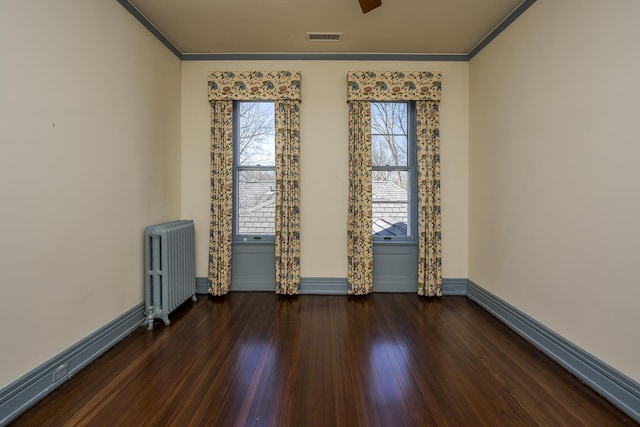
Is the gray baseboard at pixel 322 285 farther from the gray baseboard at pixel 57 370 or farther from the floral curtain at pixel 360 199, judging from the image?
the gray baseboard at pixel 57 370

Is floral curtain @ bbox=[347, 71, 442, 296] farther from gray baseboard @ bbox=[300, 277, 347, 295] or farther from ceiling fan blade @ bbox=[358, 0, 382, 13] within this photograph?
ceiling fan blade @ bbox=[358, 0, 382, 13]

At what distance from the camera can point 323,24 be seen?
3.05 meters

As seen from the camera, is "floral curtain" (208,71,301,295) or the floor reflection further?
"floral curtain" (208,71,301,295)

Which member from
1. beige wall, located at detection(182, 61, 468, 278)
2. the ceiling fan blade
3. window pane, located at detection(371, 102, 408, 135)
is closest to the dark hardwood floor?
beige wall, located at detection(182, 61, 468, 278)

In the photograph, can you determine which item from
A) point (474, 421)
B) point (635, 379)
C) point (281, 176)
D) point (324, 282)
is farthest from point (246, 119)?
point (635, 379)

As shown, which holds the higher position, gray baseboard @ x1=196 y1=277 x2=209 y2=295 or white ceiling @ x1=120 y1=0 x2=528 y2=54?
white ceiling @ x1=120 y1=0 x2=528 y2=54

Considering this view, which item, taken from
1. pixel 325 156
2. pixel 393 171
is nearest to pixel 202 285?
pixel 325 156

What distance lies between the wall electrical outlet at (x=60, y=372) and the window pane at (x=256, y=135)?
2635mm

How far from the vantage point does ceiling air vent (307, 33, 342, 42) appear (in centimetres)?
324

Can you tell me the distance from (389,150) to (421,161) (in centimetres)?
44

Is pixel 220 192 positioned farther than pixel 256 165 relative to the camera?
No

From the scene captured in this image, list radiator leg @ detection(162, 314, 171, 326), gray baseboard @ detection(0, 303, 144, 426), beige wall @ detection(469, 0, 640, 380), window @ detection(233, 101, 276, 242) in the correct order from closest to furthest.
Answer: gray baseboard @ detection(0, 303, 144, 426), beige wall @ detection(469, 0, 640, 380), radiator leg @ detection(162, 314, 171, 326), window @ detection(233, 101, 276, 242)

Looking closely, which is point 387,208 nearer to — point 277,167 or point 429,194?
point 429,194

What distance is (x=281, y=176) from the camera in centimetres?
368
